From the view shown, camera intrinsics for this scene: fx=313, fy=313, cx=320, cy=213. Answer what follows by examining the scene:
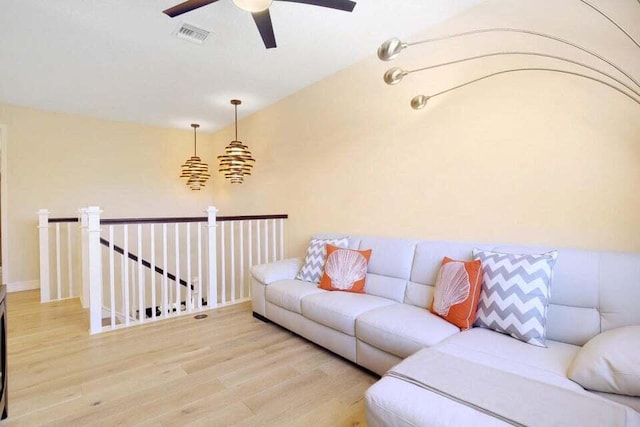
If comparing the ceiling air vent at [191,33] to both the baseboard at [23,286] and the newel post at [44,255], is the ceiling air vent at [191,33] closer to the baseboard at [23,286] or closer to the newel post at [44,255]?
the newel post at [44,255]

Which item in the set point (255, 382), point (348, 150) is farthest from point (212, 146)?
point (255, 382)

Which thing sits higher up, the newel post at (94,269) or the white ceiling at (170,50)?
the white ceiling at (170,50)

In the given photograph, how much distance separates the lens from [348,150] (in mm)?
3473

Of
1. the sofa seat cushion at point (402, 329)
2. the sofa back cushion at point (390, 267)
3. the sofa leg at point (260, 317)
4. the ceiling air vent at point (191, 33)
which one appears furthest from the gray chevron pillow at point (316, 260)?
the ceiling air vent at point (191, 33)

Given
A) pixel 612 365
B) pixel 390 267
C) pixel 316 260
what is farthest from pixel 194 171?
pixel 612 365

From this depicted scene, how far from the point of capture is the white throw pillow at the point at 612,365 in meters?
1.16

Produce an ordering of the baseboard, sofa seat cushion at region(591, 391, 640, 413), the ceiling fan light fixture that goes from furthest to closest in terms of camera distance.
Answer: the baseboard → the ceiling fan light fixture → sofa seat cushion at region(591, 391, 640, 413)

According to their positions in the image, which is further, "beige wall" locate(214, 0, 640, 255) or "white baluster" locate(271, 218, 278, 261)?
→ "white baluster" locate(271, 218, 278, 261)

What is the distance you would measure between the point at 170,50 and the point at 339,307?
286cm

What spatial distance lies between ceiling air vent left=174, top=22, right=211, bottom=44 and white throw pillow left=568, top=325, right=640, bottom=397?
11.0 feet

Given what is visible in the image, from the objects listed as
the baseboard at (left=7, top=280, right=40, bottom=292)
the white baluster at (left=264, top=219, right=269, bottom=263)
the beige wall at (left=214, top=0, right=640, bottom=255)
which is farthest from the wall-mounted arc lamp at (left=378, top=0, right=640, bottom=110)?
the baseboard at (left=7, top=280, right=40, bottom=292)

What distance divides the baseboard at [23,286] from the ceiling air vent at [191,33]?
434cm

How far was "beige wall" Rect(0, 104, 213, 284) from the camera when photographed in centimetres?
447

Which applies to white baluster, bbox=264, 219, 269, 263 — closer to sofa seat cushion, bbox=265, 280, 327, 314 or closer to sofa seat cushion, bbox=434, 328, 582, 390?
sofa seat cushion, bbox=265, 280, 327, 314
